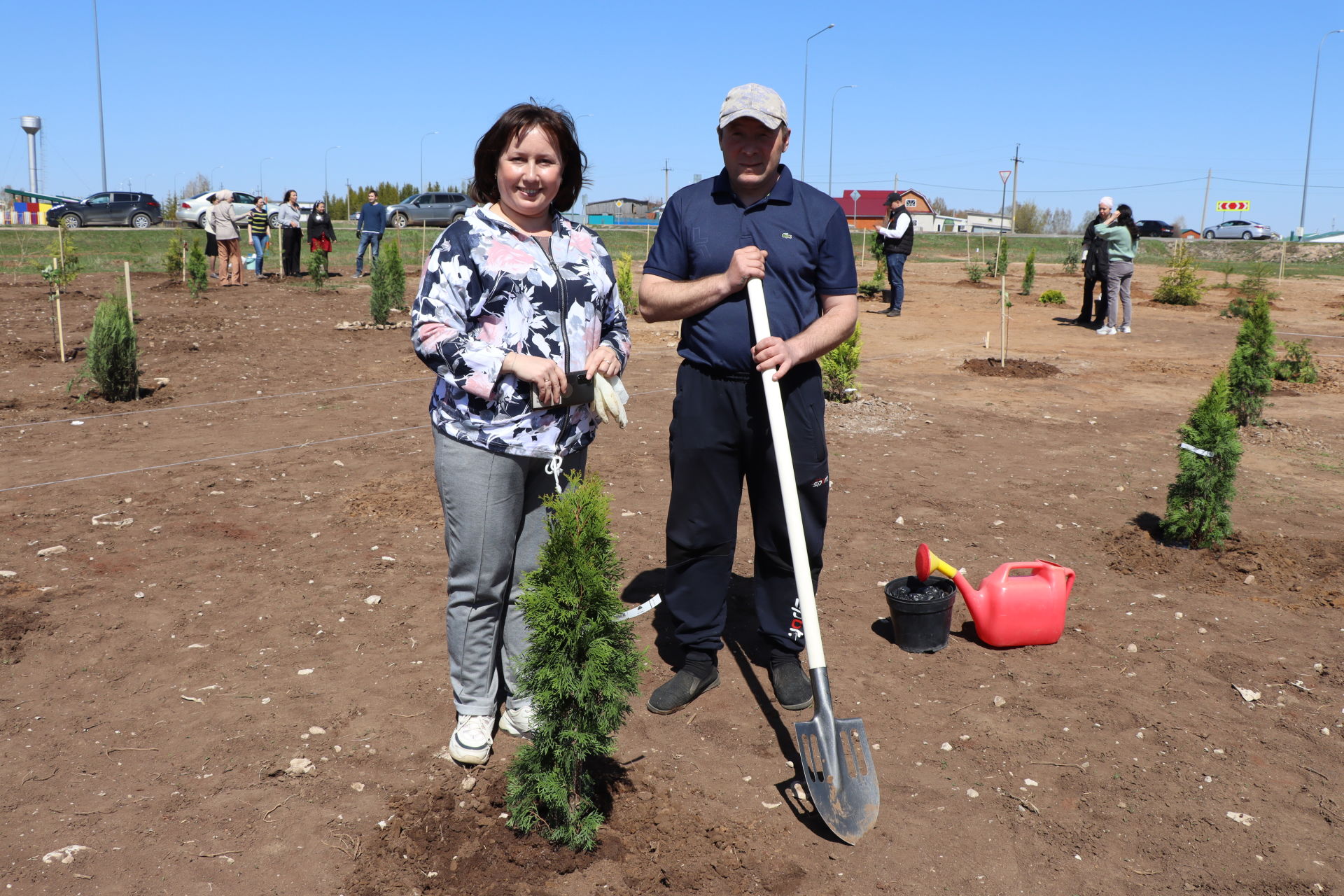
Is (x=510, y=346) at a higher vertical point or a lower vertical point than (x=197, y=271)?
lower

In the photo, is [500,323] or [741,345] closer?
[500,323]

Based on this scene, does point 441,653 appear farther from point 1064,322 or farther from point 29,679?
point 1064,322

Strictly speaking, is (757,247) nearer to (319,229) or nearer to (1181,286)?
(319,229)

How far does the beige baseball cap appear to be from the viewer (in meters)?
3.03

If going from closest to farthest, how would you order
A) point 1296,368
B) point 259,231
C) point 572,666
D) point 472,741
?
1. point 572,666
2. point 472,741
3. point 1296,368
4. point 259,231

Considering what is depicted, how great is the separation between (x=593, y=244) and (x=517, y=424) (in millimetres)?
603

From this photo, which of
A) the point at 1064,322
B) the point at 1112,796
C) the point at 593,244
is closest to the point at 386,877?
the point at 593,244

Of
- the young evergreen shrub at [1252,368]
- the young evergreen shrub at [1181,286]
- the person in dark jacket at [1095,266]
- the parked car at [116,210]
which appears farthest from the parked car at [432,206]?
the young evergreen shrub at [1252,368]

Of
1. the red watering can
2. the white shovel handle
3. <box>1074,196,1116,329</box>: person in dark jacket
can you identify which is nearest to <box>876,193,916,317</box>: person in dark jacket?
<box>1074,196,1116,329</box>: person in dark jacket

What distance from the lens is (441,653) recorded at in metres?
3.86

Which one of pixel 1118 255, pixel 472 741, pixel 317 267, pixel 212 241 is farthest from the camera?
pixel 212 241

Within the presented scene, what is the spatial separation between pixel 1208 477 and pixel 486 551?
3.82m

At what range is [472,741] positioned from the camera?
2.99 m

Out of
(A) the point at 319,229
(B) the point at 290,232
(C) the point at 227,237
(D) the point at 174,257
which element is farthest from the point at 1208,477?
(B) the point at 290,232
